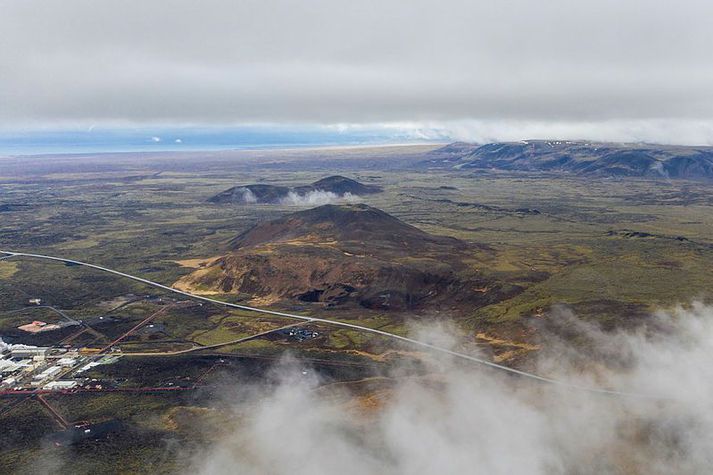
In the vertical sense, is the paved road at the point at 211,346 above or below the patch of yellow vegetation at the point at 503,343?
below

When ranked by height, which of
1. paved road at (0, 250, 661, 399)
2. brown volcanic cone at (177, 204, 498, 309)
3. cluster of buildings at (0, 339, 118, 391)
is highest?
brown volcanic cone at (177, 204, 498, 309)

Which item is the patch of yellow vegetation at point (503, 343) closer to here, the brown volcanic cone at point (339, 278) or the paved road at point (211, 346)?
the brown volcanic cone at point (339, 278)

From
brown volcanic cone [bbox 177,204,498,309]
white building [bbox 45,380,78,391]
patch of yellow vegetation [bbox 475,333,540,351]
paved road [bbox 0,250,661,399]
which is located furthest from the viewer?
brown volcanic cone [bbox 177,204,498,309]

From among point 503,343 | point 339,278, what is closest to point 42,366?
point 339,278

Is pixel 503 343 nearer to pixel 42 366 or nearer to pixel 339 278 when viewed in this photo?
pixel 339 278

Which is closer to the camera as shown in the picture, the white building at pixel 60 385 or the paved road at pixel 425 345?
the paved road at pixel 425 345

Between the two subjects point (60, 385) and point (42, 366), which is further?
point (42, 366)

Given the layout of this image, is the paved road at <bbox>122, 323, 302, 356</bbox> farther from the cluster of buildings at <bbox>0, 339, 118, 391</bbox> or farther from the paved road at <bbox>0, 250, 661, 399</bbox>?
the paved road at <bbox>0, 250, 661, 399</bbox>

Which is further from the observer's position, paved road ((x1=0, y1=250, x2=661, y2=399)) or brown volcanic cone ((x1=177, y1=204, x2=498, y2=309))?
brown volcanic cone ((x1=177, y1=204, x2=498, y2=309))

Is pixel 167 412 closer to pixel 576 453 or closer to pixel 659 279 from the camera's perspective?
pixel 576 453

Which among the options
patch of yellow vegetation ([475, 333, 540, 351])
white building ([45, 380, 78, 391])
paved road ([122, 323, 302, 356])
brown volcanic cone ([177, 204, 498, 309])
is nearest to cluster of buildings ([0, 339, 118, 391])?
white building ([45, 380, 78, 391])

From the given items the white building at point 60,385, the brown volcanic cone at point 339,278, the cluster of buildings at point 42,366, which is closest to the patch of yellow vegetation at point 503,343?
the brown volcanic cone at point 339,278

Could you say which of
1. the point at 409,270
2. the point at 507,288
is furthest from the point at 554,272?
the point at 409,270
